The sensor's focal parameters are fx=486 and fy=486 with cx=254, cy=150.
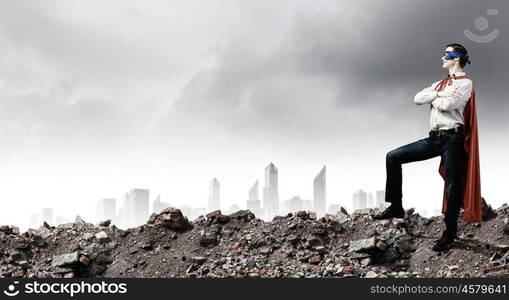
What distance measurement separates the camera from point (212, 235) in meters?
9.49

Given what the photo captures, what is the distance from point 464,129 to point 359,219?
8.84 ft

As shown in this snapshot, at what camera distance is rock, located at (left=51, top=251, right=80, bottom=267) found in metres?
8.77

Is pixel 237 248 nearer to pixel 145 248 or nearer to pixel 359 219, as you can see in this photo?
pixel 145 248

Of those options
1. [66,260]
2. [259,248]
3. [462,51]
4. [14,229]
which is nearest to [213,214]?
[259,248]

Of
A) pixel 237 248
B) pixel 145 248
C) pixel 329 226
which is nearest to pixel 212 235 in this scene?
pixel 237 248

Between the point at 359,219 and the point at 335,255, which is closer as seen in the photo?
the point at 335,255

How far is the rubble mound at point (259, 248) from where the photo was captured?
828 cm

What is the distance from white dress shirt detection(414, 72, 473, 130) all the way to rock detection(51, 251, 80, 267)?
6.70m

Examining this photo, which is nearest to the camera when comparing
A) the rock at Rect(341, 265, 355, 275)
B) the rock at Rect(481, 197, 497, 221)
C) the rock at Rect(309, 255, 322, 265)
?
the rock at Rect(341, 265, 355, 275)

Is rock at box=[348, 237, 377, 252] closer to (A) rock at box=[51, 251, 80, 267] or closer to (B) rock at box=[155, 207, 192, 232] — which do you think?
(B) rock at box=[155, 207, 192, 232]

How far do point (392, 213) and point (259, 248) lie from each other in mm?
2702

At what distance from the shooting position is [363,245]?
8.81m

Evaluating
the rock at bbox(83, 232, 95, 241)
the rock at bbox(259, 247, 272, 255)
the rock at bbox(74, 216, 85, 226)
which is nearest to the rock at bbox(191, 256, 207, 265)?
the rock at bbox(259, 247, 272, 255)

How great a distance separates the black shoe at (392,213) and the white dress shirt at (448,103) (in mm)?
1770
